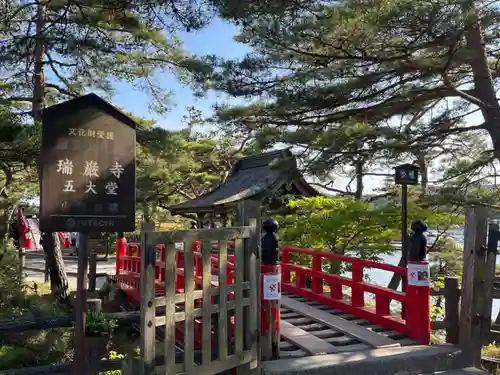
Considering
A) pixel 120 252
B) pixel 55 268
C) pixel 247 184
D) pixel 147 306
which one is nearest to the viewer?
pixel 147 306

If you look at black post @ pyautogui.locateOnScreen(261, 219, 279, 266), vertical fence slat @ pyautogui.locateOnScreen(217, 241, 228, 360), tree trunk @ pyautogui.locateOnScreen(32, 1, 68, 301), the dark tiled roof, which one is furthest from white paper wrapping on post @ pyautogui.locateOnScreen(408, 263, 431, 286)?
the dark tiled roof

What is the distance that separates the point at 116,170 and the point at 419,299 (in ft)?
10.2

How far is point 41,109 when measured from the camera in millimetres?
7340

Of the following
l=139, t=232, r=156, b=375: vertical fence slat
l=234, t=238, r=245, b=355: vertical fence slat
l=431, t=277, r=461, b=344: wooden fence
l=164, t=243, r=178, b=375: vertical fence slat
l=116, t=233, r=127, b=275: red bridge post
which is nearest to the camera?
l=139, t=232, r=156, b=375: vertical fence slat

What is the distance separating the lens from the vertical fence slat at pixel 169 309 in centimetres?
289

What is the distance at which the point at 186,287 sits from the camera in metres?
3.07

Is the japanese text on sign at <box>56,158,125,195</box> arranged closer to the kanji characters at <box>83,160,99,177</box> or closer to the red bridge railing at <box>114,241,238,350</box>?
the kanji characters at <box>83,160,99,177</box>

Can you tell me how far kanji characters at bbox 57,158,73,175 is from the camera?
3.60 meters

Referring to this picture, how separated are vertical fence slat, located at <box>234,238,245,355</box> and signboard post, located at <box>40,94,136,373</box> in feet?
3.39

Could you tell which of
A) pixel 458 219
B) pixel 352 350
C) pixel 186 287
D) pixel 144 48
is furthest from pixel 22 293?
pixel 458 219

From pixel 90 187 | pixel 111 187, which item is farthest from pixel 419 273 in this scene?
pixel 90 187

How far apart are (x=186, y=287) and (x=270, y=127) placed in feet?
15.7

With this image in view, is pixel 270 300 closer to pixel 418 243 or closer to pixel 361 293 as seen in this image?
pixel 418 243

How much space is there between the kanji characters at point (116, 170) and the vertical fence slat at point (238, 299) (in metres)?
1.19
